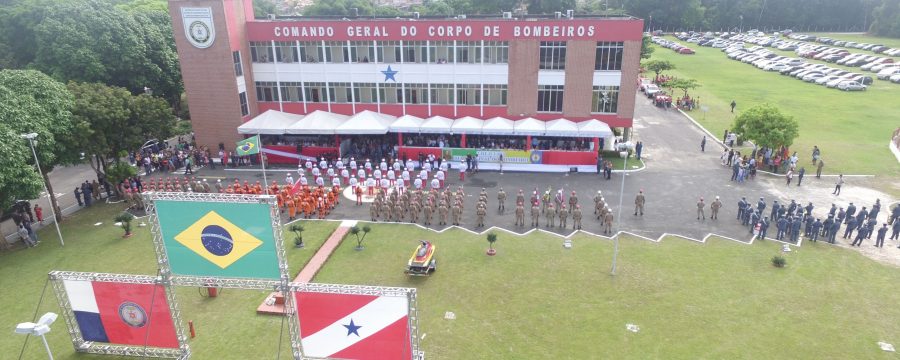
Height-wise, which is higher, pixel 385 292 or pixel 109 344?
pixel 385 292

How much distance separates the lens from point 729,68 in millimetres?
70562

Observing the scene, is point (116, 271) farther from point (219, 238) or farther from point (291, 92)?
point (291, 92)

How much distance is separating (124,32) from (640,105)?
45449 mm

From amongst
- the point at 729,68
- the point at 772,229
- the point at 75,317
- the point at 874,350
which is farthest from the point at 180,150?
the point at 729,68

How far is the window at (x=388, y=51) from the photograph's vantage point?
36.1 meters

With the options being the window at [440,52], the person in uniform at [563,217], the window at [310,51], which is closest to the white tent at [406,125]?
A: the window at [440,52]

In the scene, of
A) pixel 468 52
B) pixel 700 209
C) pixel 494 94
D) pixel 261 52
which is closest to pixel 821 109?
pixel 700 209

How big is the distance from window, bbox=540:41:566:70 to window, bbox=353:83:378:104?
12.1 m

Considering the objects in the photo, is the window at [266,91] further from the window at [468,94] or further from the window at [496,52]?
the window at [496,52]

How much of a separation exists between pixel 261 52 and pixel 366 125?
33.0ft

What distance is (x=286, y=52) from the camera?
3728 centimetres

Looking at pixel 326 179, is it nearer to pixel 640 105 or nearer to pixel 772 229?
pixel 772 229

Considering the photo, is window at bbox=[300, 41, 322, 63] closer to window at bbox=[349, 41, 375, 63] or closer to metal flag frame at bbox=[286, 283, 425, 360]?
window at bbox=[349, 41, 375, 63]

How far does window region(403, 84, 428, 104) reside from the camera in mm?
36938
